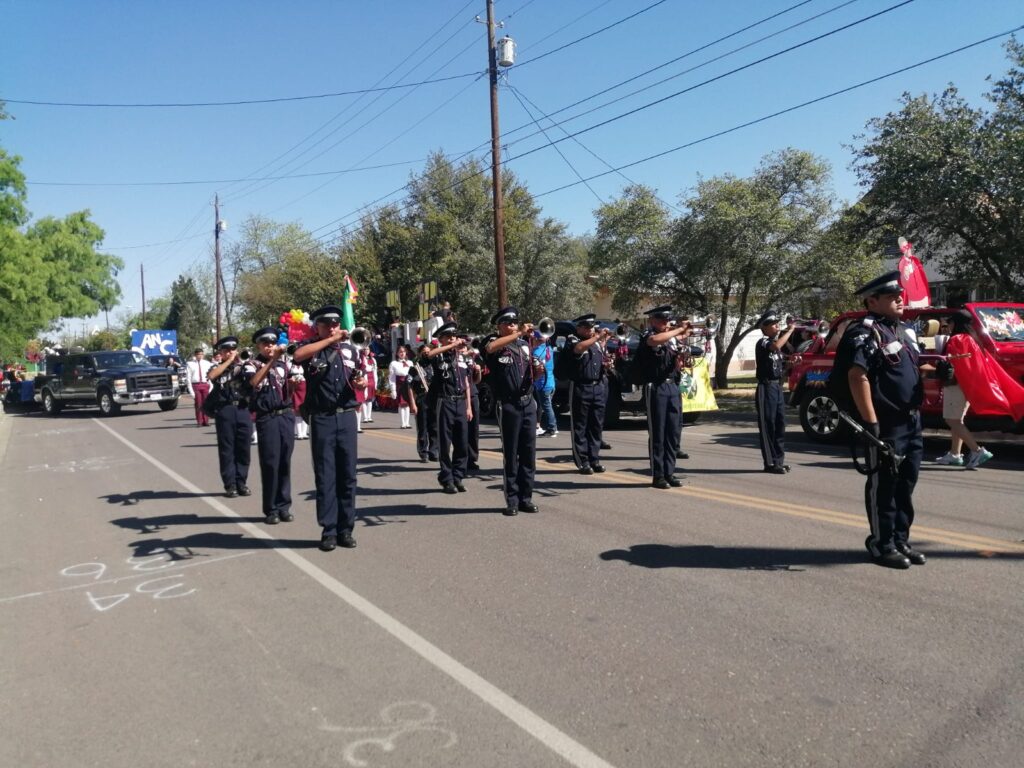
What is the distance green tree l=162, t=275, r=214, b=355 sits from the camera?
8788 centimetres

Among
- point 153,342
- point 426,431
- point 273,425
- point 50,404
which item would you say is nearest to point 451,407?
point 273,425

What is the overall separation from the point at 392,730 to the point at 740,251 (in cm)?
1964

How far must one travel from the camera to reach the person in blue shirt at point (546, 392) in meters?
13.9

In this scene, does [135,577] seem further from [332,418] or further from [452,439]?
[452,439]

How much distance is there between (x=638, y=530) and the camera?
674 centimetres

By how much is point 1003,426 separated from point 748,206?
12.6 metres

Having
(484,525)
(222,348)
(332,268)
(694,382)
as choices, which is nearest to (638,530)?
(484,525)

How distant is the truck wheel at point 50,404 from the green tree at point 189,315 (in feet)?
191

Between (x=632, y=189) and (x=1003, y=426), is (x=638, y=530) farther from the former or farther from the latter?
(x=632, y=189)

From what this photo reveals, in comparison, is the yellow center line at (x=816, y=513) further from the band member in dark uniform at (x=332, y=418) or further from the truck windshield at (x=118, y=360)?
the truck windshield at (x=118, y=360)

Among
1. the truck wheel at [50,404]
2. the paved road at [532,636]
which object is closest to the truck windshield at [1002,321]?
the paved road at [532,636]

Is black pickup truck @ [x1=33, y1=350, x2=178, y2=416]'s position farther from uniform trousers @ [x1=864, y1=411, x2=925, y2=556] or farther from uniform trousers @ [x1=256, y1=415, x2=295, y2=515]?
uniform trousers @ [x1=864, y1=411, x2=925, y2=556]

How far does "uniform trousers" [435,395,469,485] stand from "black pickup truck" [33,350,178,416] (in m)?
19.4

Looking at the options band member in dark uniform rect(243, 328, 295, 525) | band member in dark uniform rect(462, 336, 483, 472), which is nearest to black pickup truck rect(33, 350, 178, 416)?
band member in dark uniform rect(462, 336, 483, 472)
